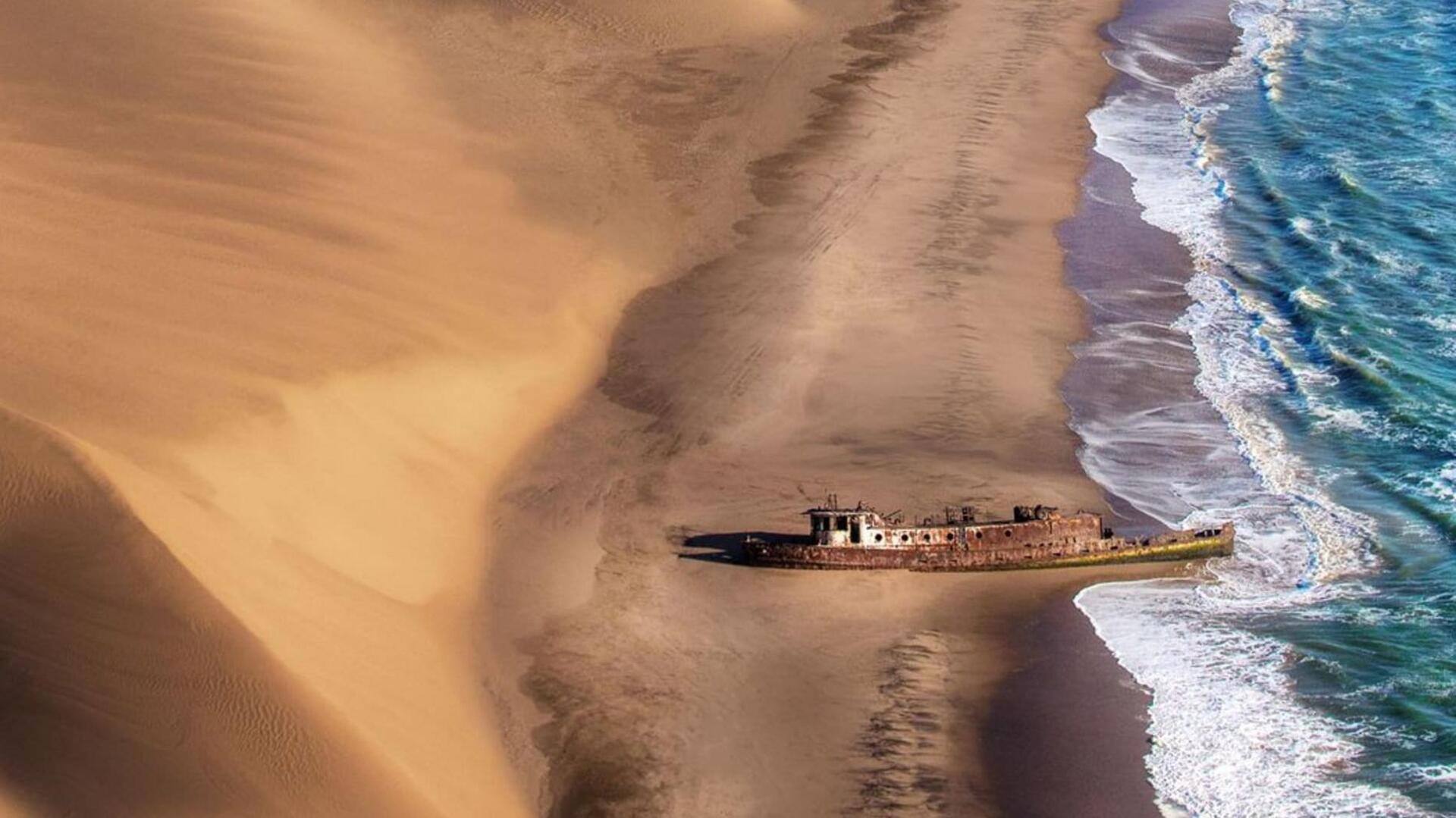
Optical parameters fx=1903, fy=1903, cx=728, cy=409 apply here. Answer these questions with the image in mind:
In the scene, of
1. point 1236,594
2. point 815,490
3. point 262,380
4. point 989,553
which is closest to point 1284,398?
point 1236,594

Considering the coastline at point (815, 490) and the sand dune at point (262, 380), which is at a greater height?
the sand dune at point (262, 380)

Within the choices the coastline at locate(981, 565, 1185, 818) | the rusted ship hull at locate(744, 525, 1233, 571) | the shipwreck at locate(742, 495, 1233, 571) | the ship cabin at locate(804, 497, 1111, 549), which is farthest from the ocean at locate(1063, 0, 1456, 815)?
the ship cabin at locate(804, 497, 1111, 549)

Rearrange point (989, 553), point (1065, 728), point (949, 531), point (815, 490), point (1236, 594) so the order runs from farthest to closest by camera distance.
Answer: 1. point (815, 490)
2. point (989, 553)
3. point (949, 531)
4. point (1236, 594)
5. point (1065, 728)

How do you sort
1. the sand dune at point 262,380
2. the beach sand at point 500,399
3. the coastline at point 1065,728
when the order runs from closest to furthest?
the sand dune at point 262,380 < the beach sand at point 500,399 < the coastline at point 1065,728

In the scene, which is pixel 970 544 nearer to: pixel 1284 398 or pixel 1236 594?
pixel 1236 594

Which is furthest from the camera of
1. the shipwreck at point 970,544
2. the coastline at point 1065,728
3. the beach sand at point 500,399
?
the shipwreck at point 970,544

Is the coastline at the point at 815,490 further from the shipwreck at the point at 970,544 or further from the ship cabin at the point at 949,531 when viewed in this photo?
the ship cabin at the point at 949,531

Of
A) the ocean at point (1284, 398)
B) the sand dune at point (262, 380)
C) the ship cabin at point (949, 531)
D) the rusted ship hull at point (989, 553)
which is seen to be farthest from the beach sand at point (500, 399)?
the ocean at point (1284, 398)
